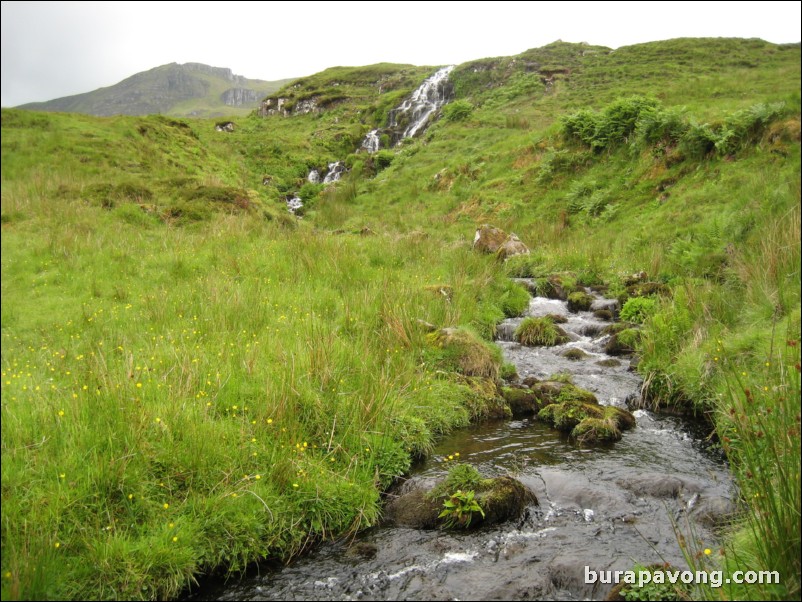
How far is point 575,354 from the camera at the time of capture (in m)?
9.15

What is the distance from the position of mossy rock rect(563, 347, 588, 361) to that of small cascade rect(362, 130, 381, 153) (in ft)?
109

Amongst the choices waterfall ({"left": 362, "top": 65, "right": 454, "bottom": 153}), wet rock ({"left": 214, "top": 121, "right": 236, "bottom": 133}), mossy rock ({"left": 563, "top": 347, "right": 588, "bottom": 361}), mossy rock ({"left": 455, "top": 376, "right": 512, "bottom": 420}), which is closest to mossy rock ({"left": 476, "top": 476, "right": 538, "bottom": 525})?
mossy rock ({"left": 455, "top": 376, "right": 512, "bottom": 420})

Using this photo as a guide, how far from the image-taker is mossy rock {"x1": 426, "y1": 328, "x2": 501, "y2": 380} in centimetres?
777

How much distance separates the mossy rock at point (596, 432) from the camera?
6.21 meters

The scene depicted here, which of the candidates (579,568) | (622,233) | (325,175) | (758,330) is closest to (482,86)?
(325,175)

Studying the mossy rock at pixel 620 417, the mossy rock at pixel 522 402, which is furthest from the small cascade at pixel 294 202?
the mossy rock at pixel 620 417

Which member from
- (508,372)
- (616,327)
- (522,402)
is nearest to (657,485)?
(522,402)

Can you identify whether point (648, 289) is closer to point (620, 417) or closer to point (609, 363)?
point (609, 363)

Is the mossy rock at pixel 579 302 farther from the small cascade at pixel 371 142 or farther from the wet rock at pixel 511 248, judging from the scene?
the small cascade at pixel 371 142

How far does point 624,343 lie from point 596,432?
3.44m

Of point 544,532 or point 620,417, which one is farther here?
point 620,417

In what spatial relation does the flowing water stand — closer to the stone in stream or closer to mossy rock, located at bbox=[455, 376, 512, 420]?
the stone in stream

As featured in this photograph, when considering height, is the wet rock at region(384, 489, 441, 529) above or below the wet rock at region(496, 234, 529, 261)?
below

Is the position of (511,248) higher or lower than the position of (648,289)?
higher
